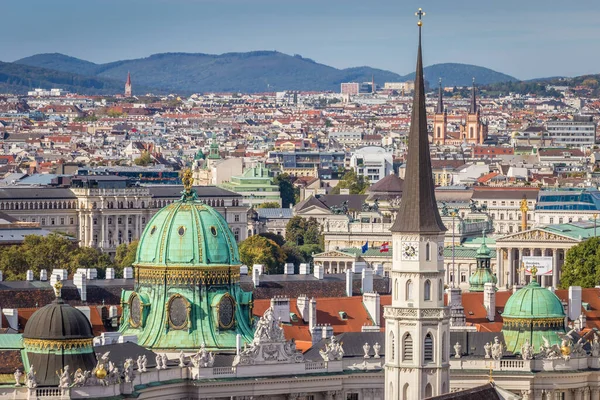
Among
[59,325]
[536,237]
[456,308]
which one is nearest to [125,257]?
[536,237]

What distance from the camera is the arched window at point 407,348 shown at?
2940 inches

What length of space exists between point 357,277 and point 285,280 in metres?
5.28

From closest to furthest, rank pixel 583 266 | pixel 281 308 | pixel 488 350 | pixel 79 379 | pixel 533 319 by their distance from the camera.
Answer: pixel 79 379 → pixel 488 350 → pixel 533 319 → pixel 281 308 → pixel 583 266

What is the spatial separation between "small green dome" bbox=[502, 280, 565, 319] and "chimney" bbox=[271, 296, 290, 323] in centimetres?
794

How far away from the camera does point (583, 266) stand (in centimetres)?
13812

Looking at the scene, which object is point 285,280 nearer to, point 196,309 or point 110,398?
point 196,309

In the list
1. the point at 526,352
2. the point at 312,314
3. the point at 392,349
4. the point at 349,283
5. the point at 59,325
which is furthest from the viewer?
the point at 349,283

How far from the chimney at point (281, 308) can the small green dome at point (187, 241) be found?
979 cm

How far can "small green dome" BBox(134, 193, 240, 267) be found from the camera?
81.9 m

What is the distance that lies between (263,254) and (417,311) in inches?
3443

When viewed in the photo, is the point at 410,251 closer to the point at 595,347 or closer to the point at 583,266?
the point at 595,347

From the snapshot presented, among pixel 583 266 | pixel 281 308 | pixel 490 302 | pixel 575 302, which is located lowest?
pixel 583 266

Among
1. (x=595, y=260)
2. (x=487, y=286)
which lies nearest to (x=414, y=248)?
(x=487, y=286)

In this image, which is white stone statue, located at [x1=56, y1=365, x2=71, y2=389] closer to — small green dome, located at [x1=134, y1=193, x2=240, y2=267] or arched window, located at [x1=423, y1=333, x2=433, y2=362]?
arched window, located at [x1=423, y1=333, x2=433, y2=362]
